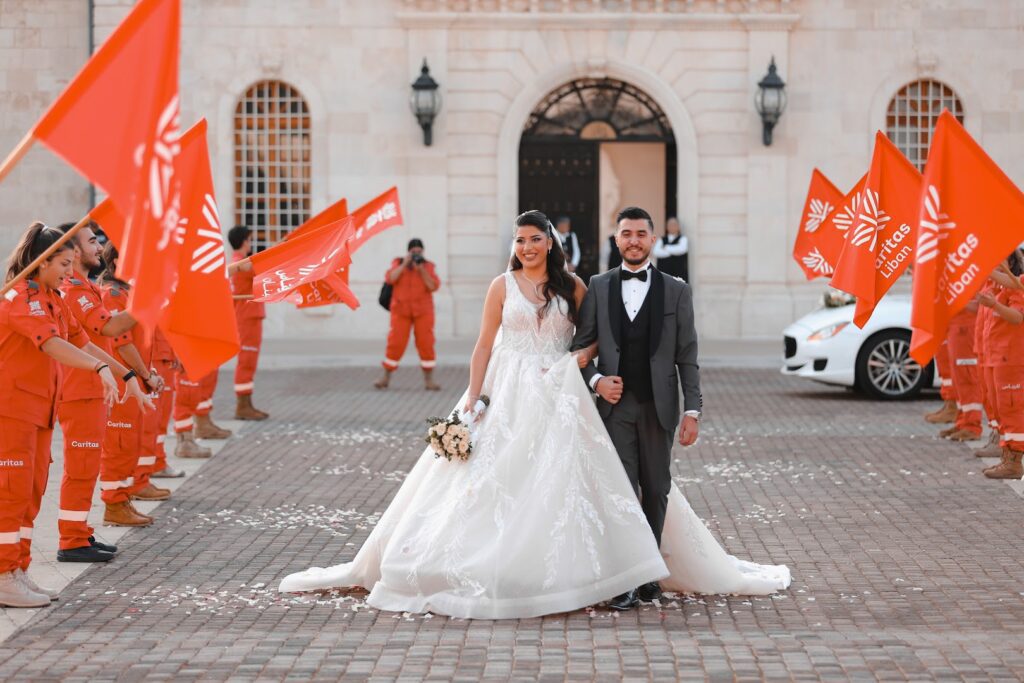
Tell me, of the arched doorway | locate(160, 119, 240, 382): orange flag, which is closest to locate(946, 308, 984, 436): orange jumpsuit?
locate(160, 119, 240, 382): orange flag

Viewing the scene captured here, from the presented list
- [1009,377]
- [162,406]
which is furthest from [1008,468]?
[162,406]

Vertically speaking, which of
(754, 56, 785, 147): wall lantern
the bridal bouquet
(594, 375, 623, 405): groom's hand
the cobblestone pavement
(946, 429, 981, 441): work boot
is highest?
(754, 56, 785, 147): wall lantern

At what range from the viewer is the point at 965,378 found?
14.6m

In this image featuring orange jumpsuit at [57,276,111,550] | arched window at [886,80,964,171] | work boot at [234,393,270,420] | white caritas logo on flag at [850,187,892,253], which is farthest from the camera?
arched window at [886,80,964,171]

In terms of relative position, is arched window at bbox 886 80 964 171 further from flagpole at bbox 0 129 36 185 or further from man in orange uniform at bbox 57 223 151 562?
flagpole at bbox 0 129 36 185

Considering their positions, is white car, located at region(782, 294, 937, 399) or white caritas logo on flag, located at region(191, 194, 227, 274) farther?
white car, located at region(782, 294, 937, 399)

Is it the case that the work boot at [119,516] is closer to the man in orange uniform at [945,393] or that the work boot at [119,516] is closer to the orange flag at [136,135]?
the orange flag at [136,135]

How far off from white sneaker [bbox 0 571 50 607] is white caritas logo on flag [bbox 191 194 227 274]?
1.90 meters

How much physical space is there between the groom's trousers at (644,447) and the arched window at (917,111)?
750 inches

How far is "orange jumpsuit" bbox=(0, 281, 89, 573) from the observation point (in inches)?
318

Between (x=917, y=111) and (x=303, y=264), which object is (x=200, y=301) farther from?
(x=917, y=111)

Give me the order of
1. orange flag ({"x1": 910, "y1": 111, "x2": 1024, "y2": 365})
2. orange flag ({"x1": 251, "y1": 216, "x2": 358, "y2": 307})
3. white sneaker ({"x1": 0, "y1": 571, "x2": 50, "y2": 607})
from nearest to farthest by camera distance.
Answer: white sneaker ({"x1": 0, "y1": 571, "x2": 50, "y2": 607}), orange flag ({"x1": 910, "y1": 111, "x2": 1024, "y2": 365}), orange flag ({"x1": 251, "y1": 216, "x2": 358, "y2": 307})

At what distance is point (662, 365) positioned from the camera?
8.10 metres

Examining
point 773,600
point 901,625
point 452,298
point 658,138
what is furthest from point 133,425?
point 658,138
